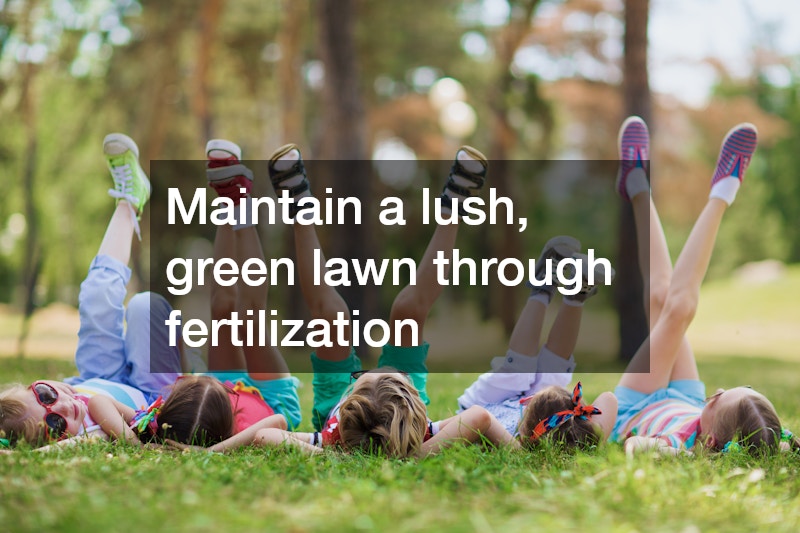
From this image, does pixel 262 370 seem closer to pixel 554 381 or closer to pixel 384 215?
pixel 554 381

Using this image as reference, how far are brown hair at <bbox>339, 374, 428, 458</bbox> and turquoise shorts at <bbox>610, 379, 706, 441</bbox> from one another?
50.2 inches

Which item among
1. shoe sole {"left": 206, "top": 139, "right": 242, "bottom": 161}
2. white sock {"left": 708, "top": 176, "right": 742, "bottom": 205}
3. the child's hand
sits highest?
shoe sole {"left": 206, "top": 139, "right": 242, "bottom": 161}

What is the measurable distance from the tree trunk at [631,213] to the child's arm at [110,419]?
830 cm

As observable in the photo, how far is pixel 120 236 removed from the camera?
4773 millimetres

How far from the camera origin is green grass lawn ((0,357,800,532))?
2.26 metres

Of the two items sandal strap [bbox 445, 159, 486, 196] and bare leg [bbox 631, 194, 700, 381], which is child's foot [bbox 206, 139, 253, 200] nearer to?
sandal strap [bbox 445, 159, 486, 196]

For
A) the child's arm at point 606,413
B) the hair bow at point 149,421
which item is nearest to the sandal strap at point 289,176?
the hair bow at point 149,421

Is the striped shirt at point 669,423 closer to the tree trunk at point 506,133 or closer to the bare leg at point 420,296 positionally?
the bare leg at point 420,296

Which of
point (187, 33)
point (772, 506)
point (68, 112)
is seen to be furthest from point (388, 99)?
point (772, 506)

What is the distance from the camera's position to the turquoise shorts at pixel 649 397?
13.9ft

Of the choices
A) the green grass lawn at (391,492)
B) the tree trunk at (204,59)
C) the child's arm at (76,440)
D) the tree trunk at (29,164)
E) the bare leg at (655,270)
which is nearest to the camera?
the green grass lawn at (391,492)

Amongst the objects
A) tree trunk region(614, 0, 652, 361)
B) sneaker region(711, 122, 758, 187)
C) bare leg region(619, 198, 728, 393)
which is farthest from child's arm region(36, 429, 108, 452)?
tree trunk region(614, 0, 652, 361)

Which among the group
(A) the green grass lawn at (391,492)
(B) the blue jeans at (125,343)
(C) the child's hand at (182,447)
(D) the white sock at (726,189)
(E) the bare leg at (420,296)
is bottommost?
(C) the child's hand at (182,447)

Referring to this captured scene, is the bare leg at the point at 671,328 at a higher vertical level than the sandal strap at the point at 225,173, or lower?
lower
